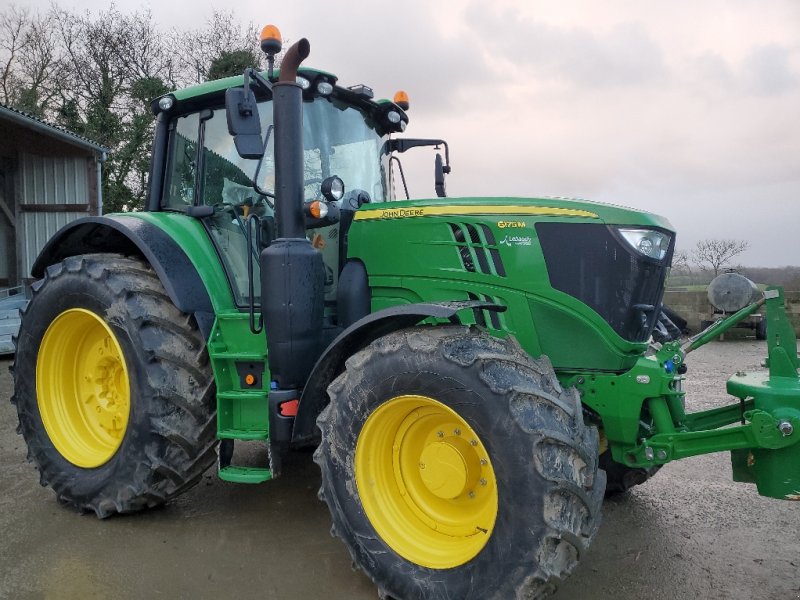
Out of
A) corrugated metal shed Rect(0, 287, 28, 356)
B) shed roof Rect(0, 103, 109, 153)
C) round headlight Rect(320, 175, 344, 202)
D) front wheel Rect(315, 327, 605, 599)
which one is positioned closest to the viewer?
front wheel Rect(315, 327, 605, 599)

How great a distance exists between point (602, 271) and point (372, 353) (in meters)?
1.15

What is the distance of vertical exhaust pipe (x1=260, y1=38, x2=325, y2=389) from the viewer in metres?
3.27

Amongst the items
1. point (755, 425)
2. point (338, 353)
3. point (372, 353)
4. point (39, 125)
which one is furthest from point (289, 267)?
point (39, 125)

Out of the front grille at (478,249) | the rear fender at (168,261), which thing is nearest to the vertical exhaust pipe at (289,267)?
the rear fender at (168,261)

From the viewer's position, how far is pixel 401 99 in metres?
4.53

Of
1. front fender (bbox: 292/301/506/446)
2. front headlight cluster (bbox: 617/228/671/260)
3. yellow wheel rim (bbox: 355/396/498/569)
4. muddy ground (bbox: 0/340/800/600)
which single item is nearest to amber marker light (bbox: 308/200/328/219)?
front fender (bbox: 292/301/506/446)

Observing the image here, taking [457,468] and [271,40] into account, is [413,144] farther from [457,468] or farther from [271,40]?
[457,468]

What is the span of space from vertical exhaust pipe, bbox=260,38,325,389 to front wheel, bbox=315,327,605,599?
43cm

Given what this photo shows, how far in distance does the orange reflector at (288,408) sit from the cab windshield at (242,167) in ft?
2.54

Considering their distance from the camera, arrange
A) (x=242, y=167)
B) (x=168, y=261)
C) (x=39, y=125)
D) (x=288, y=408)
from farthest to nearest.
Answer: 1. (x=39, y=125)
2. (x=242, y=167)
3. (x=168, y=261)
4. (x=288, y=408)

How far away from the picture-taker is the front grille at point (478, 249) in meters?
3.19

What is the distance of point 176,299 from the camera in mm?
3621

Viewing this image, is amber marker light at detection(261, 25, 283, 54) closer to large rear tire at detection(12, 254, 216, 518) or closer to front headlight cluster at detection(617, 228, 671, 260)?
large rear tire at detection(12, 254, 216, 518)

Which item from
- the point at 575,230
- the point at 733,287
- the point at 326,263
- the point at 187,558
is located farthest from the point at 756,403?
the point at 187,558
